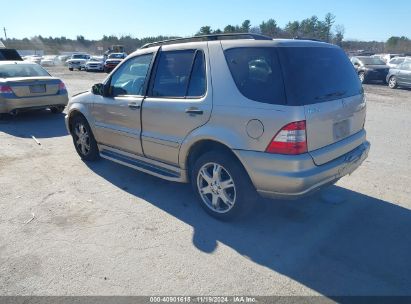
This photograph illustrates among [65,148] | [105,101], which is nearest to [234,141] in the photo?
[105,101]

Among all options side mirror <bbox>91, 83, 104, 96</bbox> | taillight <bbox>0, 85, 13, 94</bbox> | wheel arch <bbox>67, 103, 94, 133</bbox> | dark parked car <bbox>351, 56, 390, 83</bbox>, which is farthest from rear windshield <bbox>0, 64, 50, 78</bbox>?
dark parked car <bbox>351, 56, 390, 83</bbox>

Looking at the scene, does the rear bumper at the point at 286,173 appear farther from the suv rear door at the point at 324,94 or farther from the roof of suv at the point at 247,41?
the roof of suv at the point at 247,41

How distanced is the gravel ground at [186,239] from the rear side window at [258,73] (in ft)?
4.68

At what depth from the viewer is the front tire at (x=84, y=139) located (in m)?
5.59

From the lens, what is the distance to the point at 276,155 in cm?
314

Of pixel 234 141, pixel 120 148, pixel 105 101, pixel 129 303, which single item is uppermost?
pixel 105 101

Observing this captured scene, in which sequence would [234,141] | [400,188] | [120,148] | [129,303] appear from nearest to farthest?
1. [129,303]
2. [234,141]
3. [400,188]
4. [120,148]

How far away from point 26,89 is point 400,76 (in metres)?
16.5

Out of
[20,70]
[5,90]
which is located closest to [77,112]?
[5,90]

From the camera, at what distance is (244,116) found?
3256 millimetres

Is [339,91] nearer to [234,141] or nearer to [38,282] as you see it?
[234,141]

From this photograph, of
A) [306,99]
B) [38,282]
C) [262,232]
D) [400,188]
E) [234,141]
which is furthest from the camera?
[400,188]

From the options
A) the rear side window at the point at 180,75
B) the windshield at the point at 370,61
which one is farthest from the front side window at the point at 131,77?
the windshield at the point at 370,61

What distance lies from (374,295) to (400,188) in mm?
2368
